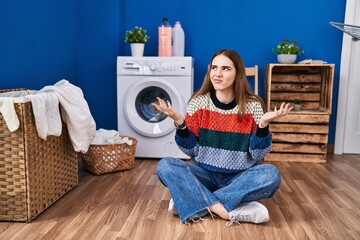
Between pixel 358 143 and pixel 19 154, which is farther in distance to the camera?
pixel 358 143

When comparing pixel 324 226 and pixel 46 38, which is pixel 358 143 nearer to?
pixel 324 226

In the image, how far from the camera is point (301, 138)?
2795mm

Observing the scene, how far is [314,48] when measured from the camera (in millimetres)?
3045

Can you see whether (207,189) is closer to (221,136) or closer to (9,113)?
(221,136)

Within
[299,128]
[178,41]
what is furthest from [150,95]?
[299,128]

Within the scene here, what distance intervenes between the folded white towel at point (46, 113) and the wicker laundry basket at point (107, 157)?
67 centimetres

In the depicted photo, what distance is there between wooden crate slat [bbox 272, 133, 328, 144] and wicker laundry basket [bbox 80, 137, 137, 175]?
45.4 inches

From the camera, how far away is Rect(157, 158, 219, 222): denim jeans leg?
163 centimetres

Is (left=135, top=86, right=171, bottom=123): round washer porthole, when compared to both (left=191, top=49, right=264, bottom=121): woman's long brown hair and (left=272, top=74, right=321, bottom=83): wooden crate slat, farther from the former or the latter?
(left=191, top=49, right=264, bottom=121): woman's long brown hair

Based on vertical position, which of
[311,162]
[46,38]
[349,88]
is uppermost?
[46,38]

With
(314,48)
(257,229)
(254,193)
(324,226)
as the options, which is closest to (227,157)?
(254,193)

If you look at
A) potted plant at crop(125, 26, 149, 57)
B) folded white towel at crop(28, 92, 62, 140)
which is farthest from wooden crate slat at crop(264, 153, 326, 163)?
folded white towel at crop(28, 92, 62, 140)

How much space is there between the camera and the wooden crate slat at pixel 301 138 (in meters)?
2.78

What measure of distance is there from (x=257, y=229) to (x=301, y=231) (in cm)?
18
